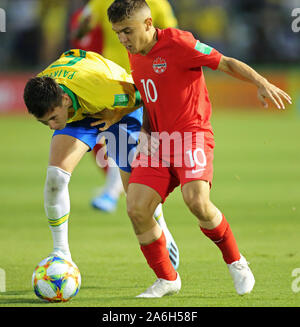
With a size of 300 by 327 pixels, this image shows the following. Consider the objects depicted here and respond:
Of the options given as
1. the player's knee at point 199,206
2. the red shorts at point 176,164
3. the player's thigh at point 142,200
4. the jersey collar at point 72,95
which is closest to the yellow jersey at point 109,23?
the jersey collar at point 72,95

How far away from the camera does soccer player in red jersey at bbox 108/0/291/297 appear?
5387 millimetres

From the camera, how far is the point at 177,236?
8.00 meters

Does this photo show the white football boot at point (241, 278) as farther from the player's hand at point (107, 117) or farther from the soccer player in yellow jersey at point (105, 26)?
the soccer player in yellow jersey at point (105, 26)

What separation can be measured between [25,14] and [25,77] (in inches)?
175

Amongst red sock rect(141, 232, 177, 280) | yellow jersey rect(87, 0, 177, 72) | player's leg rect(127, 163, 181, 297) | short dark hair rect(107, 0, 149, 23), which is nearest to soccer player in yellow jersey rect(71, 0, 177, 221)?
yellow jersey rect(87, 0, 177, 72)

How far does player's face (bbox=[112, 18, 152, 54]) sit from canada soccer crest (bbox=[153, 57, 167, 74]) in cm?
15

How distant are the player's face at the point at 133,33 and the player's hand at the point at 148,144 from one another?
0.65 m

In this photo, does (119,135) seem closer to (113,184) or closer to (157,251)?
Result: (157,251)

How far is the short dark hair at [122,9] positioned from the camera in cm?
539

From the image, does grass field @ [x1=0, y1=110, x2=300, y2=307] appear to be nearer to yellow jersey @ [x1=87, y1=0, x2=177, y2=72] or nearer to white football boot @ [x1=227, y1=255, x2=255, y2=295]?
white football boot @ [x1=227, y1=255, x2=255, y2=295]

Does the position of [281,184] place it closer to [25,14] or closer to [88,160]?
[88,160]

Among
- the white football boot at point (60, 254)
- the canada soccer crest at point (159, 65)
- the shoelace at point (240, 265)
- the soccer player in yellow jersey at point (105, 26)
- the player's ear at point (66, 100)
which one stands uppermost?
the canada soccer crest at point (159, 65)

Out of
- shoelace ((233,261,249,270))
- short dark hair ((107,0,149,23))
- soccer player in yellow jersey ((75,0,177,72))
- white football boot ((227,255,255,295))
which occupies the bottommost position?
white football boot ((227,255,255,295))

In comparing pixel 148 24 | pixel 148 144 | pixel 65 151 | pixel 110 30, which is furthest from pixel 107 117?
pixel 110 30
